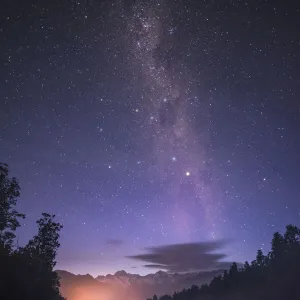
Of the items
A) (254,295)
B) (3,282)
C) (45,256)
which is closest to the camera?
(3,282)

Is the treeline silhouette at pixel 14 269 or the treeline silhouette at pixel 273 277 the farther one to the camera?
the treeline silhouette at pixel 273 277

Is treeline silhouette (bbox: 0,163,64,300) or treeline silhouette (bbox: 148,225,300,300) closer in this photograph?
treeline silhouette (bbox: 0,163,64,300)

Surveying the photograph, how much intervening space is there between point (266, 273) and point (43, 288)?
71330 mm

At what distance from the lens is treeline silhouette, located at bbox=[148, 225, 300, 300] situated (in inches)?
2738

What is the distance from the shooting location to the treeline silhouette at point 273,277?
69544mm

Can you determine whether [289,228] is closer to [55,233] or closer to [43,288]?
[55,233]

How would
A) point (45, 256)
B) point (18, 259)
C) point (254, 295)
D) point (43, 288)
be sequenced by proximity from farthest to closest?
point (254, 295)
point (45, 256)
point (43, 288)
point (18, 259)

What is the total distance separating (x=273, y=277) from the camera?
3034 inches

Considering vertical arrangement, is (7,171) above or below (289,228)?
below

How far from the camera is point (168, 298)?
571 ft

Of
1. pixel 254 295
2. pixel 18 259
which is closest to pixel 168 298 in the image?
pixel 254 295

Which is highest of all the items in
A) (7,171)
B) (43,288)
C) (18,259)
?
(7,171)

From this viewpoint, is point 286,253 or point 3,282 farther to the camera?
point 286,253

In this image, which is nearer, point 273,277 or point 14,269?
point 14,269
